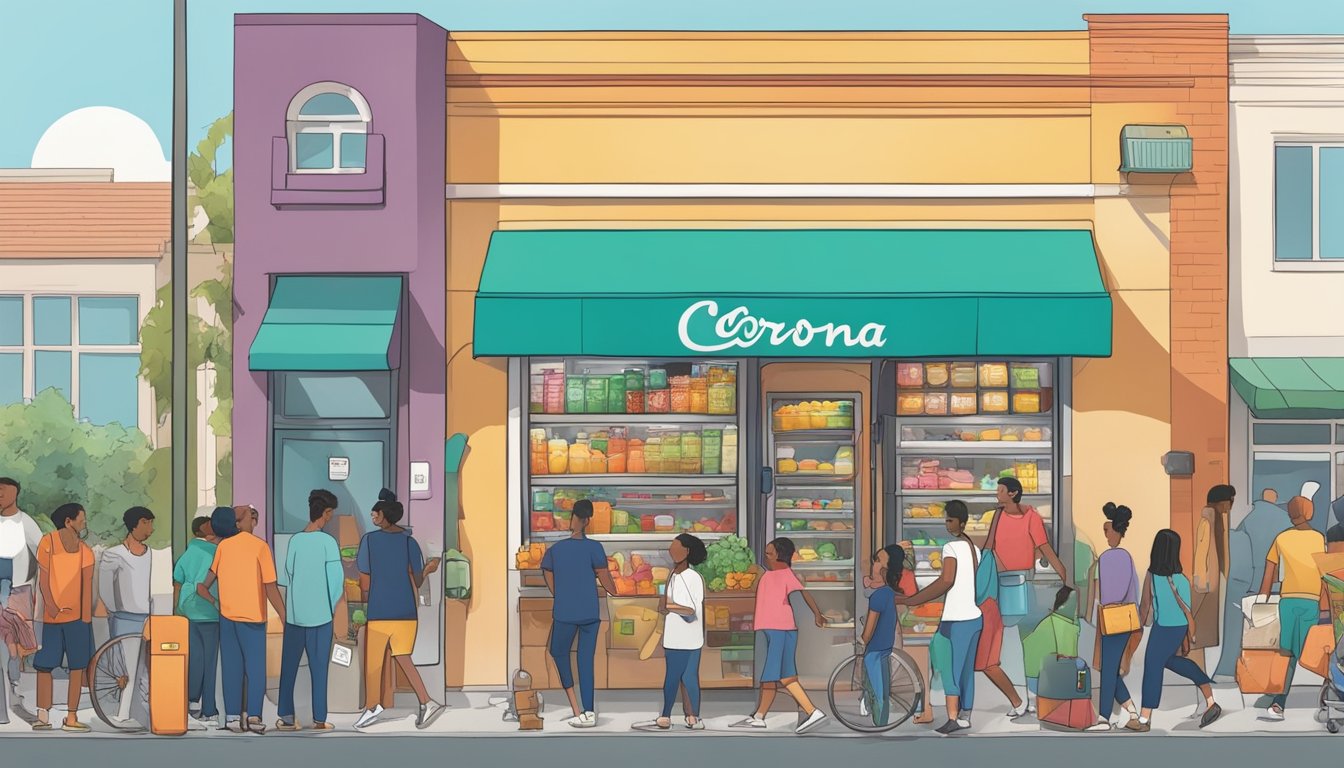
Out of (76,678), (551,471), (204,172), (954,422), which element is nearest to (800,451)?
(954,422)

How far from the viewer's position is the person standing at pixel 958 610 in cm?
1200

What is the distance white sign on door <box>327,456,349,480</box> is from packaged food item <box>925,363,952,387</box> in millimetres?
6005

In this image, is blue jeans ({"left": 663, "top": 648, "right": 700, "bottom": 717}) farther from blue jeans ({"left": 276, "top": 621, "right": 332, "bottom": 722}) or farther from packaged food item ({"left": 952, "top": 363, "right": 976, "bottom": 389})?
packaged food item ({"left": 952, "top": 363, "right": 976, "bottom": 389})

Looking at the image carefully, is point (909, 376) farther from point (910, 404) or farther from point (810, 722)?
point (810, 722)

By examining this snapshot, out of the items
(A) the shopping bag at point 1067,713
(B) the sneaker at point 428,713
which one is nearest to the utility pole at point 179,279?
(B) the sneaker at point 428,713

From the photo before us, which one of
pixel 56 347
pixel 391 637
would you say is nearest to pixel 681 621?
pixel 391 637

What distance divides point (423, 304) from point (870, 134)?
16.0 feet

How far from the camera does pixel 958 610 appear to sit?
39.8ft

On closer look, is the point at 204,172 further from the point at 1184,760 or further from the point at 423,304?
the point at 1184,760

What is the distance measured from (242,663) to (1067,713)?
709 cm

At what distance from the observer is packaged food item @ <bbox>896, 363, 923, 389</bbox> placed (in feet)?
47.9

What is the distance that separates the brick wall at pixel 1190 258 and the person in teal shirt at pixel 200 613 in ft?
31.0

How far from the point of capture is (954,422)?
48.2ft

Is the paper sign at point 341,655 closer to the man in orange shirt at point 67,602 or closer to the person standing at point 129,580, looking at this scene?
the person standing at point 129,580
